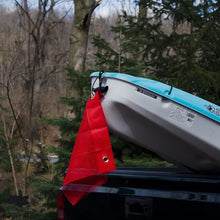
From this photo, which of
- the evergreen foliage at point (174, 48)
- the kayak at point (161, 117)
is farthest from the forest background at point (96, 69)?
the kayak at point (161, 117)

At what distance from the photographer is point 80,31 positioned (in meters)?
8.55

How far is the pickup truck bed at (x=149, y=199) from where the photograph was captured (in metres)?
2.65

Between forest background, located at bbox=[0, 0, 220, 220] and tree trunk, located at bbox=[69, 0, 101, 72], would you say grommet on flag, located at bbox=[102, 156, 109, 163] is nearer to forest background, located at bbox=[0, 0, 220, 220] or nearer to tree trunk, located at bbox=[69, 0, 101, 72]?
forest background, located at bbox=[0, 0, 220, 220]

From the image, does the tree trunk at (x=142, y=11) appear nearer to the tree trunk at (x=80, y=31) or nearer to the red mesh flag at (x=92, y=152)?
the tree trunk at (x=80, y=31)

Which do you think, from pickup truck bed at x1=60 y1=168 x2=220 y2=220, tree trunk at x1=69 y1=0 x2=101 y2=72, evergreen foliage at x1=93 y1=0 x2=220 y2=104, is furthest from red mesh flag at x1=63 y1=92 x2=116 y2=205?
tree trunk at x1=69 y1=0 x2=101 y2=72

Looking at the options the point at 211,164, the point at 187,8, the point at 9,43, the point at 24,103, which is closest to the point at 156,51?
the point at 187,8

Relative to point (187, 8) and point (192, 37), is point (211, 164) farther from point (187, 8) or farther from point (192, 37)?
point (187, 8)

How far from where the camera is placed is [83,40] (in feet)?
28.1

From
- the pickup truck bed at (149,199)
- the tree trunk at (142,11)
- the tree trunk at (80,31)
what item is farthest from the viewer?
the tree trunk at (80,31)

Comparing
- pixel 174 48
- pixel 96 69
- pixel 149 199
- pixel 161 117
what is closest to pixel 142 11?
pixel 174 48

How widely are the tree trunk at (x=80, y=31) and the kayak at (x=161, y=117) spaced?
534 centimetres

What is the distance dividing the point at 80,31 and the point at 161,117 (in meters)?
5.90

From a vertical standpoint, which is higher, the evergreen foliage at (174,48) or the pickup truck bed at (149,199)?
the evergreen foliage at (174,48)

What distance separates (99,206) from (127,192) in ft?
0.87
